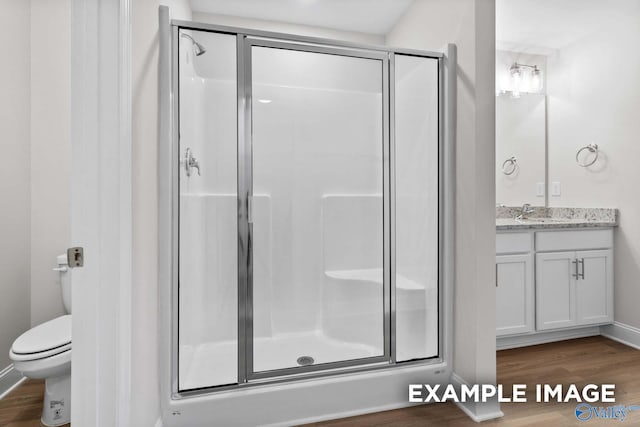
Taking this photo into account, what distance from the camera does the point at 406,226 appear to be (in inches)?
79.7

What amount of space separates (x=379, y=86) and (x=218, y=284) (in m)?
1.38

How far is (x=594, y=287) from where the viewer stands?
2719 mm

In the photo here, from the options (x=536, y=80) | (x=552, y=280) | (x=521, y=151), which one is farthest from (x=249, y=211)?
(x=536, y=80)

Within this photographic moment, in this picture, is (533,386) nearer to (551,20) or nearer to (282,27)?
(551,20)

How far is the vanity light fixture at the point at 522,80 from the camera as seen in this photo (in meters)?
3.14

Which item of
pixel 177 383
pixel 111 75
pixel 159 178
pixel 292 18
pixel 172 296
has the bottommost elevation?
pixel 177 383

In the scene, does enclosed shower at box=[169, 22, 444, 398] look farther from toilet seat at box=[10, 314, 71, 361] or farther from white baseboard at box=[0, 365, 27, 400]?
white baseboard at box=[0, 365, 27, 400]

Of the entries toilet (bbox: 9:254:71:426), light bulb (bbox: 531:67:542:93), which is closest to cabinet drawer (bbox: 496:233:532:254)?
light bulb (bbox: 531:67:542:93)

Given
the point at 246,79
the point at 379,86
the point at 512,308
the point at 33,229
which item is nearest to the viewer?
the point at 246,79

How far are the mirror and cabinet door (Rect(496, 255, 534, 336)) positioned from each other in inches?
32.9

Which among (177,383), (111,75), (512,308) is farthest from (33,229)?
(512,308)

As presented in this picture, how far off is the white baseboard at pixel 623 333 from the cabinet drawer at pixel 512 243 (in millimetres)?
1025

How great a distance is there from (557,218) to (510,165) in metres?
0.61

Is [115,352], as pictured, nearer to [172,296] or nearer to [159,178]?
[172,296]
